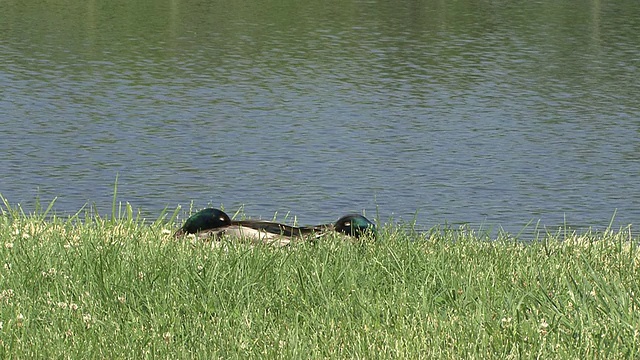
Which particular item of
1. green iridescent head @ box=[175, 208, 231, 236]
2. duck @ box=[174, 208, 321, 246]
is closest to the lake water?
duck @ box=[174, 208, 321, 246]

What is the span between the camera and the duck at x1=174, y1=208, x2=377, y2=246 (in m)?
7.36

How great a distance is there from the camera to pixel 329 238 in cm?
709

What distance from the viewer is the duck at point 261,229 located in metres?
7.36

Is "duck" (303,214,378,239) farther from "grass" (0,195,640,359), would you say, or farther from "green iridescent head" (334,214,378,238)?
"grass" (0,195,640,359)

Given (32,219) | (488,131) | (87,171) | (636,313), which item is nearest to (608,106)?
(488,131)

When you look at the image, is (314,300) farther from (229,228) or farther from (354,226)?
(229,228)

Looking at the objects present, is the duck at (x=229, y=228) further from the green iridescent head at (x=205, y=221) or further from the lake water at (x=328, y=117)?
the lake water at (x=328, y=117)

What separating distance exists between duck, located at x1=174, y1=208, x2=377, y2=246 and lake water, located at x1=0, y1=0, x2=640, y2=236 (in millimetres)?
758

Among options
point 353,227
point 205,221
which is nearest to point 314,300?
point 353,227

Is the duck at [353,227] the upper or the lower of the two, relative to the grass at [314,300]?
lower

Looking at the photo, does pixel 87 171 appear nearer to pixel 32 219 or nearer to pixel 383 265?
pixel 32 219

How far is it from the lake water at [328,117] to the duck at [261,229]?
76cm

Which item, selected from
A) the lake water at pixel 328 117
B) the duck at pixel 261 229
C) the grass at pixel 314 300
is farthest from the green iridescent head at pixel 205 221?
the lake water at pixel 328 117

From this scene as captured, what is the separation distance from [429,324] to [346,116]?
12.5m
